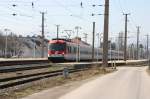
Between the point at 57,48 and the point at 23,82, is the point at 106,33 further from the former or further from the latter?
the point at 23,82

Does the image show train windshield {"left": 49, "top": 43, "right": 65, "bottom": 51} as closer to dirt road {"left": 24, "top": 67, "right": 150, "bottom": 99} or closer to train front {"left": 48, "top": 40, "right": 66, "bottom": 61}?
train front {"left": 48, "top": 40, "right": 66, "bottom": 61}

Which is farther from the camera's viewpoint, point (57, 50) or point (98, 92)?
point (57, 50)

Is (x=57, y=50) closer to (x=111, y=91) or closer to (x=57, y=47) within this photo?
(x=57, y=47)

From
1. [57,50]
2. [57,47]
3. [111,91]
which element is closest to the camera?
[111,91]

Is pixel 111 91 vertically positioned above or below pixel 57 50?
below

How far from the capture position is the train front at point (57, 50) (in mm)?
64438

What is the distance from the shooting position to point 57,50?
64.8 metres

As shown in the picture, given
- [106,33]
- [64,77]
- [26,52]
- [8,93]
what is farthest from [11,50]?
[8,93]

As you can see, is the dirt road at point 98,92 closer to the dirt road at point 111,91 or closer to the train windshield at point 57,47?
the dirt road at point 111,91

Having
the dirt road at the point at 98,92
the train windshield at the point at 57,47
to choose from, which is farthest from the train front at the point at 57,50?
the dirt road at the point at 98,92

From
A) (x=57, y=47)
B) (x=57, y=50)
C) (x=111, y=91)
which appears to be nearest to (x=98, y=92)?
(x=111, y=91)

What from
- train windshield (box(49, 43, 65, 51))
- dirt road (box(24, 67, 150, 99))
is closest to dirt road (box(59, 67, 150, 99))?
dirt road (box(24, 67, 150, 99))

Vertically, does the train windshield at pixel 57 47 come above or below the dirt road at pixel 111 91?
above

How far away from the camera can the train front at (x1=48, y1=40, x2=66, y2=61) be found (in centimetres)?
6444
